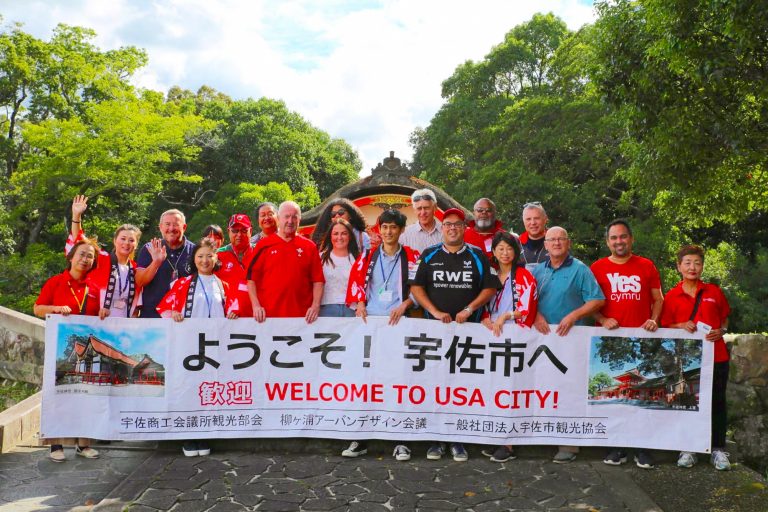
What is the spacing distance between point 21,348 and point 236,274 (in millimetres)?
4443

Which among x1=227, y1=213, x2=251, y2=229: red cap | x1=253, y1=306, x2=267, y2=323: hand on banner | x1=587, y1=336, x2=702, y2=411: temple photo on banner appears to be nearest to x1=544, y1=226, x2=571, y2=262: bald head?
x1=587, y1=336, x2=702, y2=411: temple photo on banner

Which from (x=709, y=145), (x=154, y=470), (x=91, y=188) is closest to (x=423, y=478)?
(x=154, y=470)

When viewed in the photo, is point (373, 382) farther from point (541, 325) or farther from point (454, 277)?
point (541, 325)

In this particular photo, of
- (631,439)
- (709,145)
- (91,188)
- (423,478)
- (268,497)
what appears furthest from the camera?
(91,188)

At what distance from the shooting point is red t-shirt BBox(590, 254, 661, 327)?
4.88 m

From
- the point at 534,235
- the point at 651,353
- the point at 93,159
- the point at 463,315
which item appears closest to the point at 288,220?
the point at 463,315

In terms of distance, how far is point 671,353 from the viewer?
192 inches

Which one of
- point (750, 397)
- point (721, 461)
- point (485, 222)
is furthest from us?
point (485, 222)

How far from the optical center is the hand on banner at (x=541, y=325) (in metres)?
4.85

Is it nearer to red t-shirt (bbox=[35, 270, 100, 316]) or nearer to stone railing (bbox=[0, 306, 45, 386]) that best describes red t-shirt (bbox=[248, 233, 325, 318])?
red t-shirt (bbox=[35, 270, 100, 316])

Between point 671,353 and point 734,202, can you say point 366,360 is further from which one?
point 734,202

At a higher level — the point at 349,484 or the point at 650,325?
the point at 650,325

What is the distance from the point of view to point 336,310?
5.23m

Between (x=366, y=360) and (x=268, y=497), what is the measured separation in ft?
4.32
